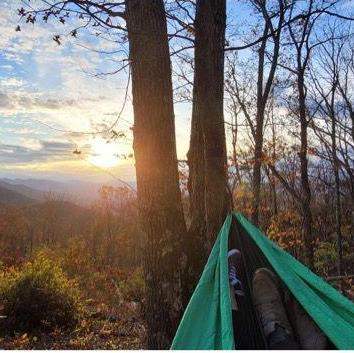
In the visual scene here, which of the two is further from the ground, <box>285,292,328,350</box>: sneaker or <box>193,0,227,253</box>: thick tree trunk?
<box>193,0,227,253</box>: thick tree trunk

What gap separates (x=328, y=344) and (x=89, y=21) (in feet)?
7.50

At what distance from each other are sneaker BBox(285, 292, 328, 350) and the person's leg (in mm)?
37

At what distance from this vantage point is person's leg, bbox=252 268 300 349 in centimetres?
196

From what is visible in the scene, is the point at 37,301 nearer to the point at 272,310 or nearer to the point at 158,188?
the point at 158,188

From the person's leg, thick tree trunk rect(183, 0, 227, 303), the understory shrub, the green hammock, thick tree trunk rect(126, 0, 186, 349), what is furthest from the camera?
the understory shrub

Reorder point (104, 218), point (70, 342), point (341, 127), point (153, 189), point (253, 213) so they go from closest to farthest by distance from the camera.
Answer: point (153, 189), point (70, 342), point (253, 213), point (341, 127), point (104, 218)

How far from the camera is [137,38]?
2.50 meters

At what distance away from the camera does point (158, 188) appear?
2410mm

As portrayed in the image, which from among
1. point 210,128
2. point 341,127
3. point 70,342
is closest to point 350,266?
point 341,127

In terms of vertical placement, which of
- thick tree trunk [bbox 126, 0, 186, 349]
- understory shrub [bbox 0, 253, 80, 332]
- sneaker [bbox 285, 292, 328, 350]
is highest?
thick tree trunk [bbox 126, 0, 186, 349]

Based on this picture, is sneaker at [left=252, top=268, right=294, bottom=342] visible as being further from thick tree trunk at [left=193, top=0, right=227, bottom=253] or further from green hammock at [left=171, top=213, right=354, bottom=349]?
thick tree trunk at [left=193, top=0, right=227, bottom=253]

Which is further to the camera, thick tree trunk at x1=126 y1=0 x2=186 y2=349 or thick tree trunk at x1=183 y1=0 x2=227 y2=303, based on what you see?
thick tree trunk at x1=183 y1=0 x2=227 y2=303

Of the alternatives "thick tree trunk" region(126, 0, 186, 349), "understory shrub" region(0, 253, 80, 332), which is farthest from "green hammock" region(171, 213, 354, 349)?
"understory shrub" region(0, 253, 80, 332)

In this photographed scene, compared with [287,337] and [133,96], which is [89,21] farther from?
[287,337]
